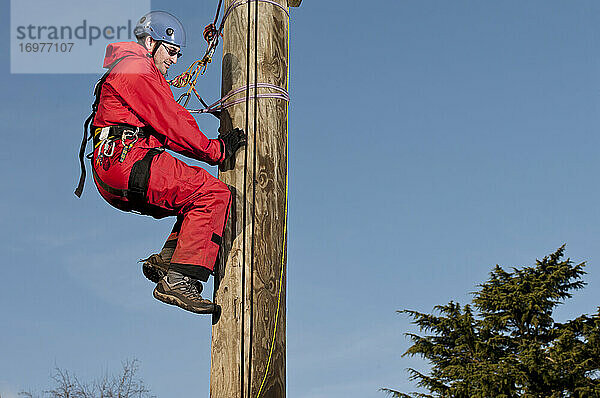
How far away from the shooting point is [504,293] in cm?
2378

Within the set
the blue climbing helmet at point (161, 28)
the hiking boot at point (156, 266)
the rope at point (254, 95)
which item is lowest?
the hiking boot at point (156, 266)

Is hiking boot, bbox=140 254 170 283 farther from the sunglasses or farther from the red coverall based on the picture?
the sunglasses

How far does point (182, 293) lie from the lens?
368cm

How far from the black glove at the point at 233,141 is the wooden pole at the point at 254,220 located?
4 cm

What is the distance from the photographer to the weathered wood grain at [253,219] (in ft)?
12.1

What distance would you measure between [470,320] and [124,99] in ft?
69.4

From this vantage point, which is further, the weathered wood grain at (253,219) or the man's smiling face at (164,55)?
the man's smiling face at (164,55)

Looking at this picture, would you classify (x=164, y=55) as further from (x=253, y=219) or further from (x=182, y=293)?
(x=182, y=293)

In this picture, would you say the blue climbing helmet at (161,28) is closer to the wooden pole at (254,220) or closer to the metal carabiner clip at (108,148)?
the wooden pole at (254,220)

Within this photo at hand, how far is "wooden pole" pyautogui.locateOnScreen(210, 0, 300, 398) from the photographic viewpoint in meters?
3.69

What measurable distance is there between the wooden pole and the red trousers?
134 millimetres

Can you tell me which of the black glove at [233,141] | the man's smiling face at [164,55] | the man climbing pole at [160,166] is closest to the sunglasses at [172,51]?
the man's smiling face at [164,55]

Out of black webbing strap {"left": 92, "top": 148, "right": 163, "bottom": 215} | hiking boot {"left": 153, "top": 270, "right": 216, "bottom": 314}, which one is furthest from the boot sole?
black webbing strap {"left": 92, "top": 148, "right": 163, "bottom": 215}

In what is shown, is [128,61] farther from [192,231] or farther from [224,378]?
[224,378]
